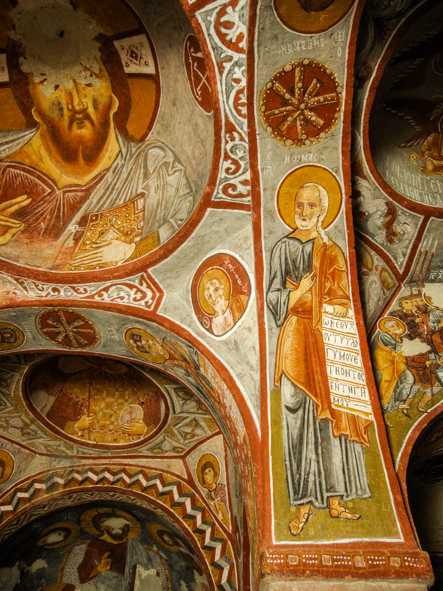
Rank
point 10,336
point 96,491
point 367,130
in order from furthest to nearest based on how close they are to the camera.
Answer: point 96,491
point 10,336
point 367,130

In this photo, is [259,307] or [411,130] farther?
[411,130]

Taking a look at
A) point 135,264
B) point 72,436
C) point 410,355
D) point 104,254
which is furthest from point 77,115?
point 410,355

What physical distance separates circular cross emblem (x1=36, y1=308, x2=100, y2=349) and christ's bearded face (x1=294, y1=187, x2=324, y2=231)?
3.02 m

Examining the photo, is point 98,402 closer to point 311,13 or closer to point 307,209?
point 307,209

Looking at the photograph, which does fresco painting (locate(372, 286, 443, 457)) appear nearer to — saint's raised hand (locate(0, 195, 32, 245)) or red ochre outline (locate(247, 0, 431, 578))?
red ochre outline (locate(247, 0, 431, 578))

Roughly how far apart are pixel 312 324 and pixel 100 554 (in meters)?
7.25

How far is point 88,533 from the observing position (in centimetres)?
986

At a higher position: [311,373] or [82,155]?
[82,155]

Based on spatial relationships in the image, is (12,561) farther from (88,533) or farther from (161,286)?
(161,286)

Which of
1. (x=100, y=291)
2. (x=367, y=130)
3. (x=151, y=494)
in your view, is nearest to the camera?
(x=367, y=130)

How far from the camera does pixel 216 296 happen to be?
6375 mm

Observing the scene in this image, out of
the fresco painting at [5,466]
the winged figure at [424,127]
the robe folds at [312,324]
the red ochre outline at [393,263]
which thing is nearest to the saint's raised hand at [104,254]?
the robe folds at [312,324]

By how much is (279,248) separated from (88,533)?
23.3 feet

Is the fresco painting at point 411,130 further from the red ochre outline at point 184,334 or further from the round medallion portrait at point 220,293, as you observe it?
the red ochre outline at point 184,334
